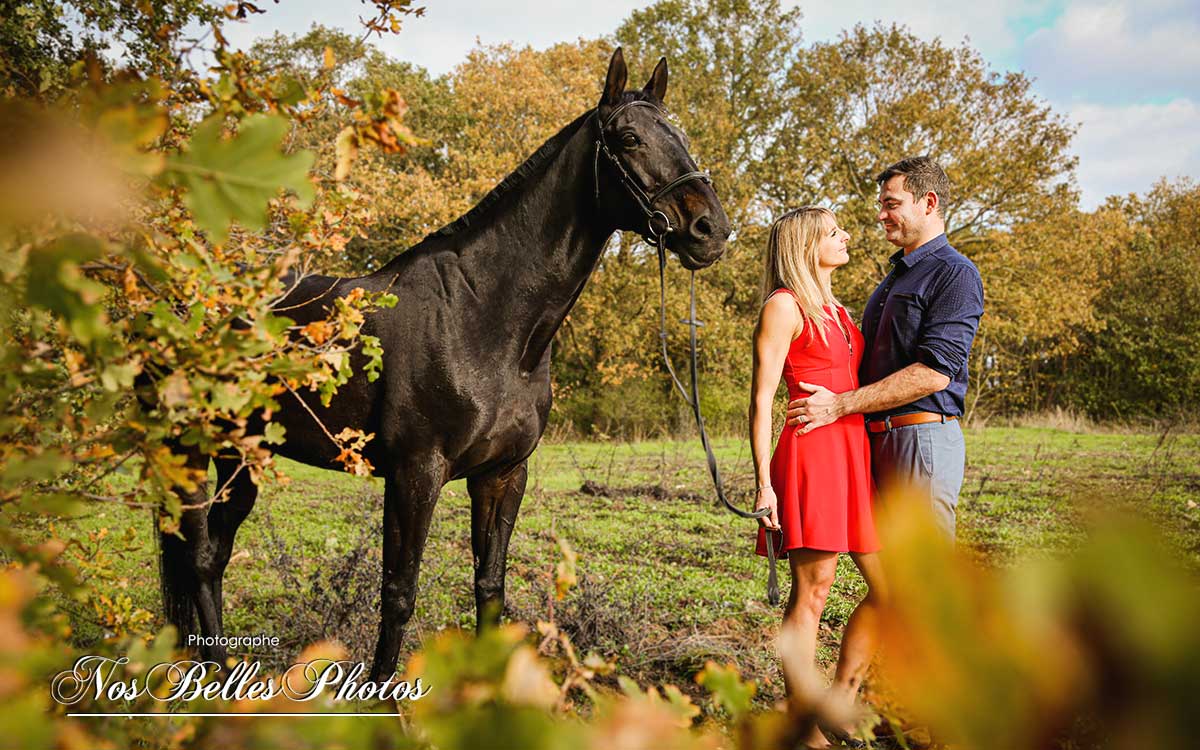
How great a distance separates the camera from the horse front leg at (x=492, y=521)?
11.2 feet

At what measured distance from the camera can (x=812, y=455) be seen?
2.98m

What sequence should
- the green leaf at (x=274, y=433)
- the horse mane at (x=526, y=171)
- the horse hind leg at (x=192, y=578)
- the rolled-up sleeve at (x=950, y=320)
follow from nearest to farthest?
the green leaf at (x=274, y=433)
the rolled-up sleeve at (x=950, y=320)
the horse mane at (x=526, y=171)
the horse hind leg at (x=192, y=578)

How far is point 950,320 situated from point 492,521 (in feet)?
7.46

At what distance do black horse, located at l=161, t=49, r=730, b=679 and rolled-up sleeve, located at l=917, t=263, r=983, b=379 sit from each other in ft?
3.13

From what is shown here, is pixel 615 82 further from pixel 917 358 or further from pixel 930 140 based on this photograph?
pixel 930 140

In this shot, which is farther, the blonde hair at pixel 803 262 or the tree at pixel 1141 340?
the tree at pixel 1141 340

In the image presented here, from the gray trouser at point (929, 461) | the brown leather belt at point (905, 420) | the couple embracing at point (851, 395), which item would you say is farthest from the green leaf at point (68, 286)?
the brown leather belt at point (905, 420)

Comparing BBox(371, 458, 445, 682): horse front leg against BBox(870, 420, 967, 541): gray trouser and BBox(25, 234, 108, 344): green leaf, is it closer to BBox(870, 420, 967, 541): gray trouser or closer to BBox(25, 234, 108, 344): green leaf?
BBox(870, 420, 967, 541): gray trouser

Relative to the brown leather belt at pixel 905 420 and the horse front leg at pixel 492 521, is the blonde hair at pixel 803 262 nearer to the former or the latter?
the brown leather belt at pixel 905 420

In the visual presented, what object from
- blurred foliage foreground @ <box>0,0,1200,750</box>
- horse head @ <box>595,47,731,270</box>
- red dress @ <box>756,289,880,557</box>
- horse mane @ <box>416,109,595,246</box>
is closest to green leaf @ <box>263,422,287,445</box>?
blurred foliage foreground @ <box>0,0,1200,750</box>

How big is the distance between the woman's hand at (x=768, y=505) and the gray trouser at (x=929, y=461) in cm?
46

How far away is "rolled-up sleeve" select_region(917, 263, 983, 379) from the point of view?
→ 118 inches

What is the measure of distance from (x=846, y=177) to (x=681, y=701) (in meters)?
22.6

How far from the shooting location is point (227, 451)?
368cm
